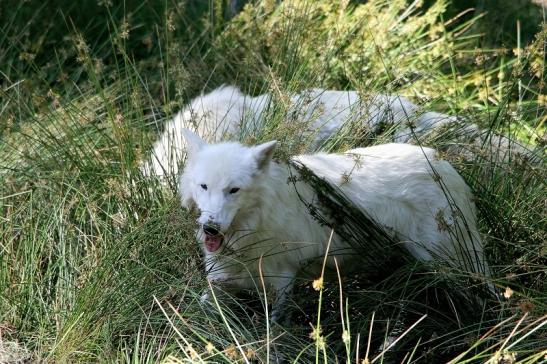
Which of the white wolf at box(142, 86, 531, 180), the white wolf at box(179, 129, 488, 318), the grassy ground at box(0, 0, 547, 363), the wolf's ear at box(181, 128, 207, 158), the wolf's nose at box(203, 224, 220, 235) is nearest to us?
the grassy ground at box(0, 0, 547, 363)

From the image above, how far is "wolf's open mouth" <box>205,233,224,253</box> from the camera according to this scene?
505cm

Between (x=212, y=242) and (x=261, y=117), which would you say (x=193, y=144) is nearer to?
(x=212, y=242)

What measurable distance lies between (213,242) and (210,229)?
21cm

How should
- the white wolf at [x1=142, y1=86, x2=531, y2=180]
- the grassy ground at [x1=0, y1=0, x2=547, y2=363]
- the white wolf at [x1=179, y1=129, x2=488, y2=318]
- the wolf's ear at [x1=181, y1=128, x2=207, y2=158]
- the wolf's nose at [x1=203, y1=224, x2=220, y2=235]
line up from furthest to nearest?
the white wolf at [x1=142, y1=86, x2=531, y2=180] < the wolf's ear at [x1=181, y1=128, x2=207, y2=158] < the white wolf at [x1=179, y1=129, x2=488, y2=318] < the wolf's nose at [x1=203, y1=224, x2=220, y2=235] < the grassy ground at [x1=0, y1=0, x2=547, y2=363]

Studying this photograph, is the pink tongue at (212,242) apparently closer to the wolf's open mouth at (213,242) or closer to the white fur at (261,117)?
the wolf's open mouth at (213,242)

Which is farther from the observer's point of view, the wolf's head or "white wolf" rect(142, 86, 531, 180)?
"white wolf" rect(142, 86, 531, 180)

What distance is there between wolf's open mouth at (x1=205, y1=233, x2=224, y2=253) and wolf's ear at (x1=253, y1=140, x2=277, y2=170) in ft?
1.47

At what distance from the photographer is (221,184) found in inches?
196

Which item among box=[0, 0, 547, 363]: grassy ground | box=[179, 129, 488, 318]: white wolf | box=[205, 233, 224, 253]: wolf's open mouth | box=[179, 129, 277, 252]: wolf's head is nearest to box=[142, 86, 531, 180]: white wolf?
box=[0, 0, 547, 363]: grassy ground

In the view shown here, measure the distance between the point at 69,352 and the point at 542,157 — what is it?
3.15 meters

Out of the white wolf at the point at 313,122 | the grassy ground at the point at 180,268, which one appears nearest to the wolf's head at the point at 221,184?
the grassy ground at the point at 180,268

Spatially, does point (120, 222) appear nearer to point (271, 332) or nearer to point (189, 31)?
point (271, 332)

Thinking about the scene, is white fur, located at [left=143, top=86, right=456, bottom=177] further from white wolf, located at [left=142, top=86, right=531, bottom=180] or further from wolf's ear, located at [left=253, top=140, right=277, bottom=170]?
wolf's ear, located at [left=253, top=140, right=277, bottom=170]

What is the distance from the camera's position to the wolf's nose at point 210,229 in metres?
4.84
